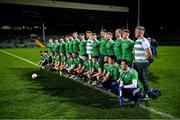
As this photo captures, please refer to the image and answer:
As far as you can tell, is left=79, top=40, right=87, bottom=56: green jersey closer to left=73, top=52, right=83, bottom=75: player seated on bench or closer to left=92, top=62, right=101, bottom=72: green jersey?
left=73, top=52, right=83, bottom=75: player seated on bench

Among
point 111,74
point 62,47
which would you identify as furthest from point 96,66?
point 62,47

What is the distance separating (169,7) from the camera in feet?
176

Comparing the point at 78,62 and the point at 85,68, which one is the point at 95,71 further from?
the point at 78,62

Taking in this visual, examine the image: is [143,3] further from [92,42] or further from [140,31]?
[140,31]

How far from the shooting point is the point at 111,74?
31.3 ft

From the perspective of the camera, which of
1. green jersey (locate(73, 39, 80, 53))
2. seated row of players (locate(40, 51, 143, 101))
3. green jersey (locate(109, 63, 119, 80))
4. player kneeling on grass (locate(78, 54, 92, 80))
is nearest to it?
seated row of players (locate(40, 51, 143, 101))

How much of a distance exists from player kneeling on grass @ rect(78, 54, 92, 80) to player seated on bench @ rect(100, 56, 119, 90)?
1813 mm

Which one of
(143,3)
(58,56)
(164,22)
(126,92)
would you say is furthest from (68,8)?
(126,92)

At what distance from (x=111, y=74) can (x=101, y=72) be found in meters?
1.27

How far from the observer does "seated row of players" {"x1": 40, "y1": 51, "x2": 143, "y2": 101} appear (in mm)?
7590

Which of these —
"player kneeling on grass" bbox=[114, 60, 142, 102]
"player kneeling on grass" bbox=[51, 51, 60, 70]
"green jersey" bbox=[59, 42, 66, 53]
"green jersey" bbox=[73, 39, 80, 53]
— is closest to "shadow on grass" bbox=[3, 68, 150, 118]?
"player kneeling on grass" bbox=[114, 60, 142, 102]

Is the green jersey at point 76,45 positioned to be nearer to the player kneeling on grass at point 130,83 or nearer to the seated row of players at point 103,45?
the seated row of players at point 103,45

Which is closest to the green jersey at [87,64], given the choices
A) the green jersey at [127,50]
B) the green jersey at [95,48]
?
the green jersey at [95,48]

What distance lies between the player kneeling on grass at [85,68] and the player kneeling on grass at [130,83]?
12.3 ft
